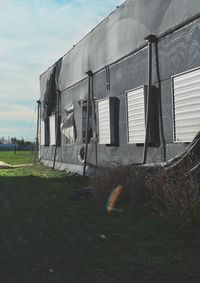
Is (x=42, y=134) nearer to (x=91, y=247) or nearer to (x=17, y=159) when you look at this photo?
(x=17, y=159)

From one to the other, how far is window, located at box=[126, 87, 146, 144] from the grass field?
335 cm

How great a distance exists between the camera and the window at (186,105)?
11.6 metres

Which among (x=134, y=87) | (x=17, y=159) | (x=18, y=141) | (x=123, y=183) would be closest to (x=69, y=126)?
(x=134, y=87)

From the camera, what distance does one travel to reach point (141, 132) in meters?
14.5

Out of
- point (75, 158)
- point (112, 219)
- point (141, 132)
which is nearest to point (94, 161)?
point (75, 158)

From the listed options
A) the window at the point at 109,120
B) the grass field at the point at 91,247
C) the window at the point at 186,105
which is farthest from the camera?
the window at the point at 109,120

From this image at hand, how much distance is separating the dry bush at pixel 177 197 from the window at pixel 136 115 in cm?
488

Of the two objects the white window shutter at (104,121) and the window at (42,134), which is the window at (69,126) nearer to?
the white window shutter at (104,121)

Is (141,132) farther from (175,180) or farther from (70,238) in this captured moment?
(70,238)

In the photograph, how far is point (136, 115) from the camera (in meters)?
14.8

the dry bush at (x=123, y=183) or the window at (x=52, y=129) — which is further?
the window at (x=52, y=129)

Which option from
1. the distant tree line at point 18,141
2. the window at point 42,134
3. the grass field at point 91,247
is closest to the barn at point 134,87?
the grass field at point 91,247

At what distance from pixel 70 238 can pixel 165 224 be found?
5.15 ft

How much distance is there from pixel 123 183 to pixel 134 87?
458cm
